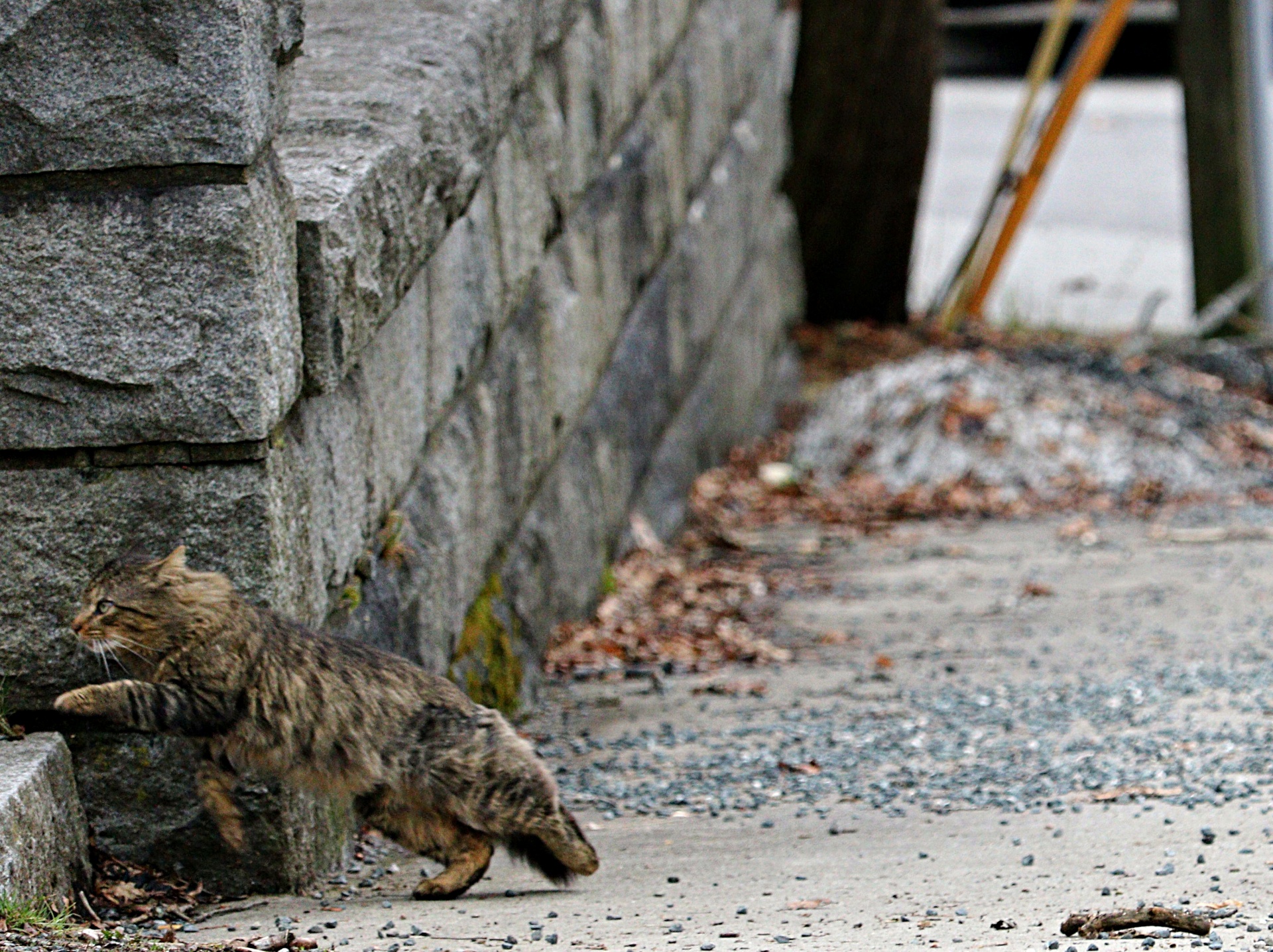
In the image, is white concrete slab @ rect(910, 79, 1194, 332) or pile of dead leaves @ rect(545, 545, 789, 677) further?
white concrete slab @ rect(910, 79, 1194, 332)

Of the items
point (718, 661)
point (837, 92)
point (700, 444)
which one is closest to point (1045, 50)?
point (837, 92)

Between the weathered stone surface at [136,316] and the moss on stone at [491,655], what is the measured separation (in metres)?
1.53

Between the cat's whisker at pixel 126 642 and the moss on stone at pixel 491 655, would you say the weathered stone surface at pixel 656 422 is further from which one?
the cat's whisker at pixel 126 642

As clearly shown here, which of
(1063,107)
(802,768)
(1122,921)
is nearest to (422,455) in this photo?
(802,768)

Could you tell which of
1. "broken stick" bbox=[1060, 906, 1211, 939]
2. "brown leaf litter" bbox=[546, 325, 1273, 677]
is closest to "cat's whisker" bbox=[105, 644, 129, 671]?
"broken stick" bbox=[1060, 906, 1211, 939]

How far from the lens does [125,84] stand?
3010mm

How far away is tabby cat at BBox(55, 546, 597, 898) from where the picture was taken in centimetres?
320

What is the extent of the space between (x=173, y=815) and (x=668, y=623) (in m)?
2.99

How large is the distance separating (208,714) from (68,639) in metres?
0.29

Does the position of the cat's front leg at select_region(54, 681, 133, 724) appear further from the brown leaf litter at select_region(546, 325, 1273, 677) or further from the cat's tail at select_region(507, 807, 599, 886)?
the brown leaf litter at select_region(546, 325, 1273, 677)

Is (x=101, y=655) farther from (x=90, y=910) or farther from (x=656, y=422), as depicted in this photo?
(x=656, y=422)

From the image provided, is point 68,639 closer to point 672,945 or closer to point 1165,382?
point 672,945

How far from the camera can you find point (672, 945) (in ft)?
10.3

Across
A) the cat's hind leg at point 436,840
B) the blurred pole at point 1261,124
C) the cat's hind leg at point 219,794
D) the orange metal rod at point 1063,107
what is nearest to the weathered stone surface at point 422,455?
the cat's hind leg at point 219,794
